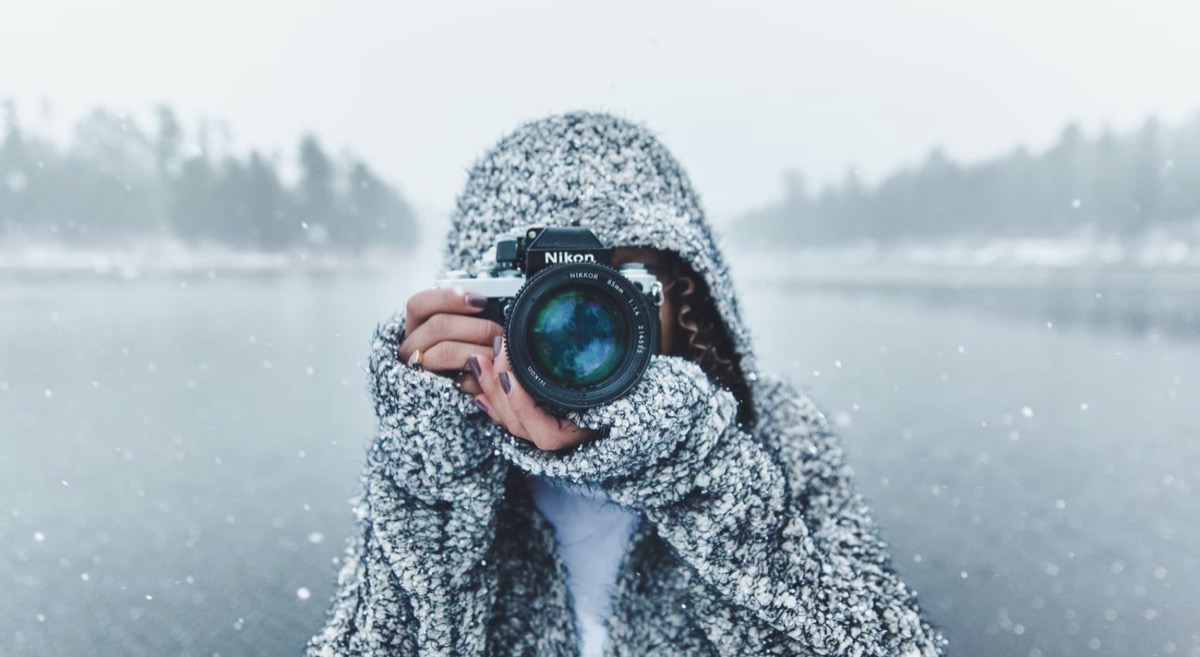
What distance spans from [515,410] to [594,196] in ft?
1.39

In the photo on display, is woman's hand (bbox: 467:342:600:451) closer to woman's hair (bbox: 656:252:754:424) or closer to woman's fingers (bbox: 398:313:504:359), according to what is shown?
woman's fingers (bbox: 398:313:504:359)

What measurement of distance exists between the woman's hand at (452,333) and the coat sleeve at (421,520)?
2 centimetres

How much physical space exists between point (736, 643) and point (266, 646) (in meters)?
2.08

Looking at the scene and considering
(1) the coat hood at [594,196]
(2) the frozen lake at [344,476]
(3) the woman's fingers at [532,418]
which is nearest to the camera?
(3) the woman's fingers at [532,418]

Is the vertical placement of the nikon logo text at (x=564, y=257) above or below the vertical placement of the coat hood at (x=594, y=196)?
below

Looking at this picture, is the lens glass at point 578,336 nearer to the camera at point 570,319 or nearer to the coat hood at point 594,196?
the camera at point 570,319

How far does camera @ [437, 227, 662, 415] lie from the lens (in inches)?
30.7

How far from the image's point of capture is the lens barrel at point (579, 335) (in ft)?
2.55

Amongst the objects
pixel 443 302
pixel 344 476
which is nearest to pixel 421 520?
pixel 443 302

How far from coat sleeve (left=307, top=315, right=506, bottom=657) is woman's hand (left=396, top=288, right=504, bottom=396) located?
0.02 m

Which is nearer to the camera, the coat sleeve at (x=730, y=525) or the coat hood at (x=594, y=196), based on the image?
the coat sleeve at (x=730, y=525)

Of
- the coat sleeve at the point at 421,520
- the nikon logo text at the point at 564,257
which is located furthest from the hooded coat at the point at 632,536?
the nikon logo text at the point at 564,257

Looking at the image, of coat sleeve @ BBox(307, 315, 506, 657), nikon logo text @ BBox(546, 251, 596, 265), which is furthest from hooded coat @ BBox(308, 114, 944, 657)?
nikon logo text @ BBox(546, 251, 596, 265)

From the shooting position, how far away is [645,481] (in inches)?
31.5
